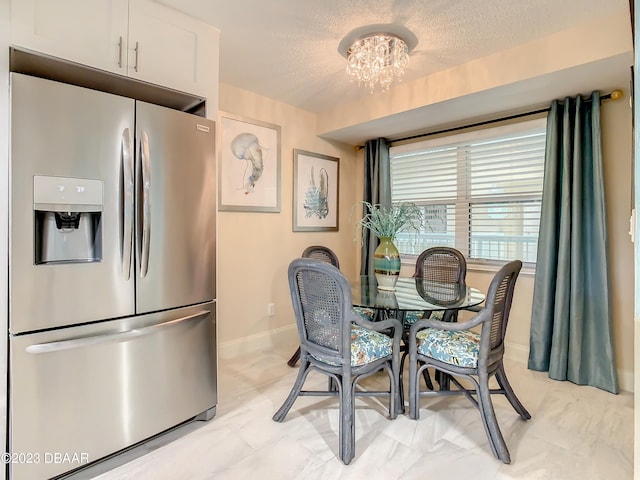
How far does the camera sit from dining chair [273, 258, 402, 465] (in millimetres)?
1747

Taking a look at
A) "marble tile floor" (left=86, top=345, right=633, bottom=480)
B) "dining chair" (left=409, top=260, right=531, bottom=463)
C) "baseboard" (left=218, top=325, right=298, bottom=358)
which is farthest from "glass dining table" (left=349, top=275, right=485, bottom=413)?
"baseboard" (left=218, top=325, right=298, bottom=358)

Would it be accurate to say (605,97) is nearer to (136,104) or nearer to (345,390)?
(345,390)

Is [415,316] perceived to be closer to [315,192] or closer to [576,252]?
[576,252]

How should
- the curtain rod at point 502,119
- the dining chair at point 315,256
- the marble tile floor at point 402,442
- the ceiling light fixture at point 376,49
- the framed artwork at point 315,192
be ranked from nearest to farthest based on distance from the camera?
1. the marble tile floor at point 402,442
2. the ceiling light fixture at point 376,49
3. the curtain rod at point 502,119
4. the dining chair at point 315,256
5. the framed artwork at point 315,192

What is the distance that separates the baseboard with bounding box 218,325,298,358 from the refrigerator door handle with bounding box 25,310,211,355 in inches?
52.0

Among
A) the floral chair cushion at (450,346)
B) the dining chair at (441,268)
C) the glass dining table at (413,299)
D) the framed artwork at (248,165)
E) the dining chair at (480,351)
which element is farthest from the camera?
the framed artwork at (248,165)

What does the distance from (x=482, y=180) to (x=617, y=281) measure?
134cm

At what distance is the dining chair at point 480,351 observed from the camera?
1778 millimetres

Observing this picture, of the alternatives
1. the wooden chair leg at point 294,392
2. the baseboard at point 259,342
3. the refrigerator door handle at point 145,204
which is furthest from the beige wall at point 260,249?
the refrigerator door handle at point 145,204

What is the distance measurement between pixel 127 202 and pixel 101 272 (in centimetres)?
36

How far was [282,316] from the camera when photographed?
3.58 m

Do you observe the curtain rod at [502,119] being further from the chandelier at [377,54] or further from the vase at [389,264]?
the vase at [389,264]

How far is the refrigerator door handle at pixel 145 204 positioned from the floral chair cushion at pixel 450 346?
1650 mm

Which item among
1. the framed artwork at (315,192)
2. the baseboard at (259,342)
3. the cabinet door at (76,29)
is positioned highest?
the cabinet door at (76,29)
